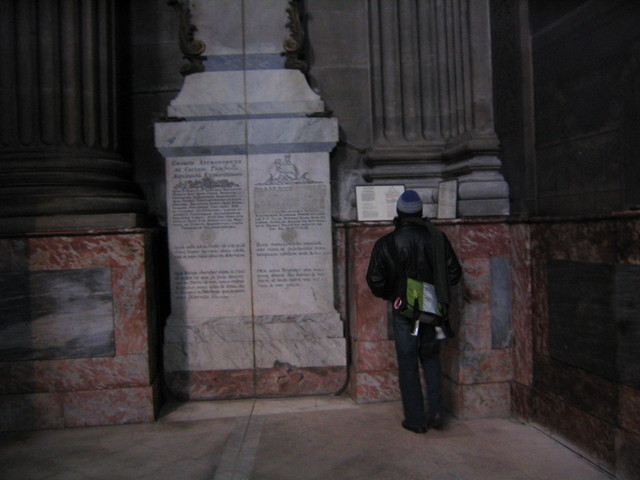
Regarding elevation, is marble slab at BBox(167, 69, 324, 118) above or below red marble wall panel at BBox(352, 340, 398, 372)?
above

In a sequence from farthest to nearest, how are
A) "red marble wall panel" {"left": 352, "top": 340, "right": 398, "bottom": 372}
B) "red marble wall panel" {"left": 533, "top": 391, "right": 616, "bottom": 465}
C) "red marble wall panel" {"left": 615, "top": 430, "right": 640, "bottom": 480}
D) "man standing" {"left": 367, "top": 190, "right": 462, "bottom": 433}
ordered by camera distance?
"red marble wall panel" {"left": 352, "top": 340, "right": 398, "bottom": 372} → "man standing" {"left": 367, "top": 190, "right": 462, "bottom": 433} → "red marble wall panel" {"left": 533, "top": 391, "right": 616, "bottom": 465} → "red marble wall panel" {"left": 615, "top": 430, "right": 640, "bottom": 480}

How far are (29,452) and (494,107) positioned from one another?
5.58 metres

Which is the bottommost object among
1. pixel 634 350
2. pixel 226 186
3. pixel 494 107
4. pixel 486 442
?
pixel 486 442

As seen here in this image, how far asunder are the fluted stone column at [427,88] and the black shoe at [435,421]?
2.11m

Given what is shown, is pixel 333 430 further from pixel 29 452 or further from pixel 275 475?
pixel 29 452

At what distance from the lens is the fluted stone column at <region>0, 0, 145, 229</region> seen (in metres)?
4.68

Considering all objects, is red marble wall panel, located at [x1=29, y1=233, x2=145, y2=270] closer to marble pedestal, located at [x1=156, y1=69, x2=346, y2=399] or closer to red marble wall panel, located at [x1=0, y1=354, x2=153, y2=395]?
marble pedestal, located at [x1=156, y1=69, x2=346, y2=399]

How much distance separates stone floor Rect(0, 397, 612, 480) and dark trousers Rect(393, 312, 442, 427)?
7.9 inches

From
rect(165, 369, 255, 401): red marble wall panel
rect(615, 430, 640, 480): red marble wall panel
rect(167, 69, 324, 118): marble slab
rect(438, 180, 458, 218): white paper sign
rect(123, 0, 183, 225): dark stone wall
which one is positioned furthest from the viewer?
rect(123, 0, 183, 225): dark stone wall

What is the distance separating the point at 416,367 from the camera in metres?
3.95

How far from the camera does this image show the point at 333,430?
13.4 ft

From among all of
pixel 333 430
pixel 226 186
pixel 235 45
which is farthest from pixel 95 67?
pixel 333 430

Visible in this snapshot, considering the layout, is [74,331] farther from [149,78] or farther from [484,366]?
[484,366]

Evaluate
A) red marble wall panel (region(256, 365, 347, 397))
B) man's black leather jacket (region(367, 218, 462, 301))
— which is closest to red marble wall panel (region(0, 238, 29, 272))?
red marble wall panel (region(256, 365, 347, 397))
